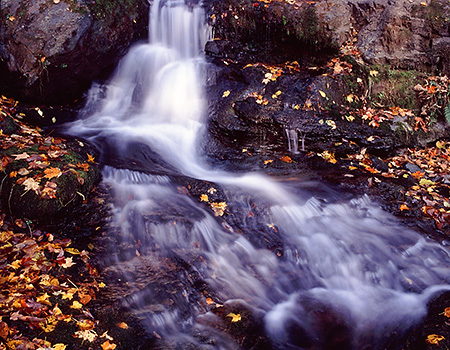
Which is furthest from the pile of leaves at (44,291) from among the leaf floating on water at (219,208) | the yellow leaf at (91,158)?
the leaf floating on water at (219,208)

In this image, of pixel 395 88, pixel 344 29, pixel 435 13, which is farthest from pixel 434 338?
pixel 435 13

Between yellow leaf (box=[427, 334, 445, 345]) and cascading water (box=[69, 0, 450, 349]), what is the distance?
1.63 feet

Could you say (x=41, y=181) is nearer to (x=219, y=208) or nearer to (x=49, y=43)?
(x=219, y=208)

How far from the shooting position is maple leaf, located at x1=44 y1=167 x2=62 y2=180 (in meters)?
4.40

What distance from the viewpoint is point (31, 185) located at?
168 inches

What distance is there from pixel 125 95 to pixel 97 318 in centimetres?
635

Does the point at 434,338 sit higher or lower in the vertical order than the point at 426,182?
lower

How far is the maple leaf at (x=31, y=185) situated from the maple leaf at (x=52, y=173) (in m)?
0.16

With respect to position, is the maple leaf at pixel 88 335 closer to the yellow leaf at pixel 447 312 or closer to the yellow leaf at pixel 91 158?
the yellow leaf at pixel 91 158

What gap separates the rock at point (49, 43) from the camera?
273 inches

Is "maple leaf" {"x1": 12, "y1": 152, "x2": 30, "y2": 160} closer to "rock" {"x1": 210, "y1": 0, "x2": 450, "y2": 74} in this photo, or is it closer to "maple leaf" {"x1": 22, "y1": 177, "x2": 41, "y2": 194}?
"maple leaf" {"x1": 22, "y1": 177, "x2": 41, "y2": 194}

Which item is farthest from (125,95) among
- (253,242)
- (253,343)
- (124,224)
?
(253,343)

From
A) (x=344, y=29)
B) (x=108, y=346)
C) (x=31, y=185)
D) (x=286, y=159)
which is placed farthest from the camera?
(x=344, y=29)

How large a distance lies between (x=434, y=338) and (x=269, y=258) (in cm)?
201
